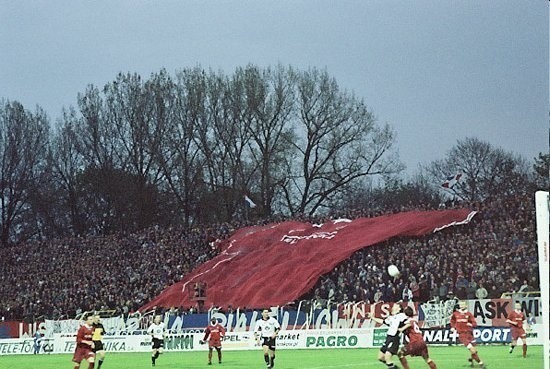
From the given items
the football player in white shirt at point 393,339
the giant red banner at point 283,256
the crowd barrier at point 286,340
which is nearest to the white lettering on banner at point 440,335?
the crowd barrier at point 286,340

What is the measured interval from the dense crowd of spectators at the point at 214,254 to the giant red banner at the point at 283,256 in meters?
1.23

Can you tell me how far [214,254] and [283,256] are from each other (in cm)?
564

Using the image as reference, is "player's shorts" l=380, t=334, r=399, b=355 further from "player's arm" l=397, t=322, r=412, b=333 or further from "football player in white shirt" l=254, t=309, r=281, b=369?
"football player in white shirt" l=254, t=309, r=281, b=369

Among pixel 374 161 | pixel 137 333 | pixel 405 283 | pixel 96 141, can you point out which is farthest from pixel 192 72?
pixel 405 283

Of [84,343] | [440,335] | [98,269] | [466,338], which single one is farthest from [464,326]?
[98,269]

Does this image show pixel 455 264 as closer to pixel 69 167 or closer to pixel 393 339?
pixel 393 339

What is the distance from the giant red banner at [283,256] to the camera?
180 ft

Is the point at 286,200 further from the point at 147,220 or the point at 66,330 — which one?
the point at 66,330

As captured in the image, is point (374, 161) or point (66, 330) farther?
point (374, 161)

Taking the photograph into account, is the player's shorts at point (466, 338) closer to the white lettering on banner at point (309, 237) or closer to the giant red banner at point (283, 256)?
the giant red banner at point (283, 256)

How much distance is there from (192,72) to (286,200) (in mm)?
14064

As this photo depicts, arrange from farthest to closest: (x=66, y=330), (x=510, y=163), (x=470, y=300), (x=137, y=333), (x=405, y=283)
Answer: (x=510, y=163)
(x=66, y=330)
(x=137, y=333)
(x=405, y=283)
(x=470, y=300)

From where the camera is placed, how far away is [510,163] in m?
79.1

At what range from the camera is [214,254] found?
65375mm
